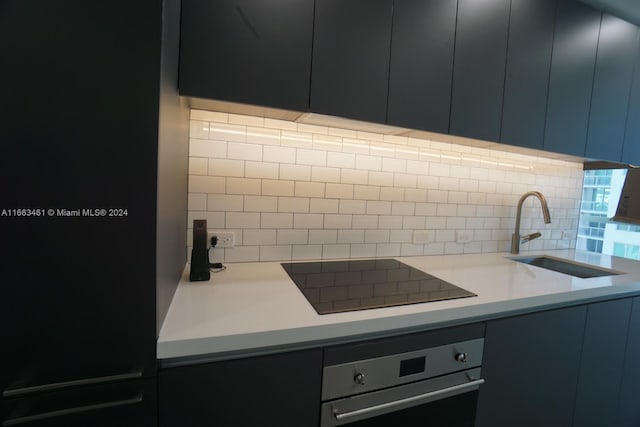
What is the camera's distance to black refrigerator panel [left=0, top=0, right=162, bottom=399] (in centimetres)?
55

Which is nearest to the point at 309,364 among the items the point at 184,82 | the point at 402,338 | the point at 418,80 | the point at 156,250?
the point at 402,338

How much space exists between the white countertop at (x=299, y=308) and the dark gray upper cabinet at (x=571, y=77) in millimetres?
762

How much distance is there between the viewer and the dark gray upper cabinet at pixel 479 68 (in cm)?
129

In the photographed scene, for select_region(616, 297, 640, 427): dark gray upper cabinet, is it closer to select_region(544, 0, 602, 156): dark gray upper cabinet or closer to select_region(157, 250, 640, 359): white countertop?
select_region(157, 250, 640, 359): white countertop

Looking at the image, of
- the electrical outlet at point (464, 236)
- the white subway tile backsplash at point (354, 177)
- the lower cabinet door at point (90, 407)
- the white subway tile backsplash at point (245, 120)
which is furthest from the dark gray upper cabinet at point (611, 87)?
the lower cabinet door at point (90, 407)

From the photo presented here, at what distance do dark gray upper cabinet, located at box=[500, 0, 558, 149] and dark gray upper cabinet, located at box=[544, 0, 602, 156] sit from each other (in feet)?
0.19

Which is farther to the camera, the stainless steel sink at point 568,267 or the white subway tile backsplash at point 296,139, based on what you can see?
Answer: the stainless steel sink at point 568,267

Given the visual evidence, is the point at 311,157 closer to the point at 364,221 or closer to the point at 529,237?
the point at 364,221

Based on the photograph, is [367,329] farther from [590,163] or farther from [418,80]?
[590,163]

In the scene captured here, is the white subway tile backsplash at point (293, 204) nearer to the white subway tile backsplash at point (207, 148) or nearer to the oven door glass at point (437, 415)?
the white subway tile backsplash at point (207, 148)

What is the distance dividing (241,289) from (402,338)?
588 millimetres

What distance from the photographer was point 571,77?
157 centimetres

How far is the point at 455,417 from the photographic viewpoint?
1.06 metres

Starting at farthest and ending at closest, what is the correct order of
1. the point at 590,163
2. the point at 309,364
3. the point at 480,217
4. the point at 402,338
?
the point at 590,163
the point at 480,217
the point at 402,338
the point at 309,364
